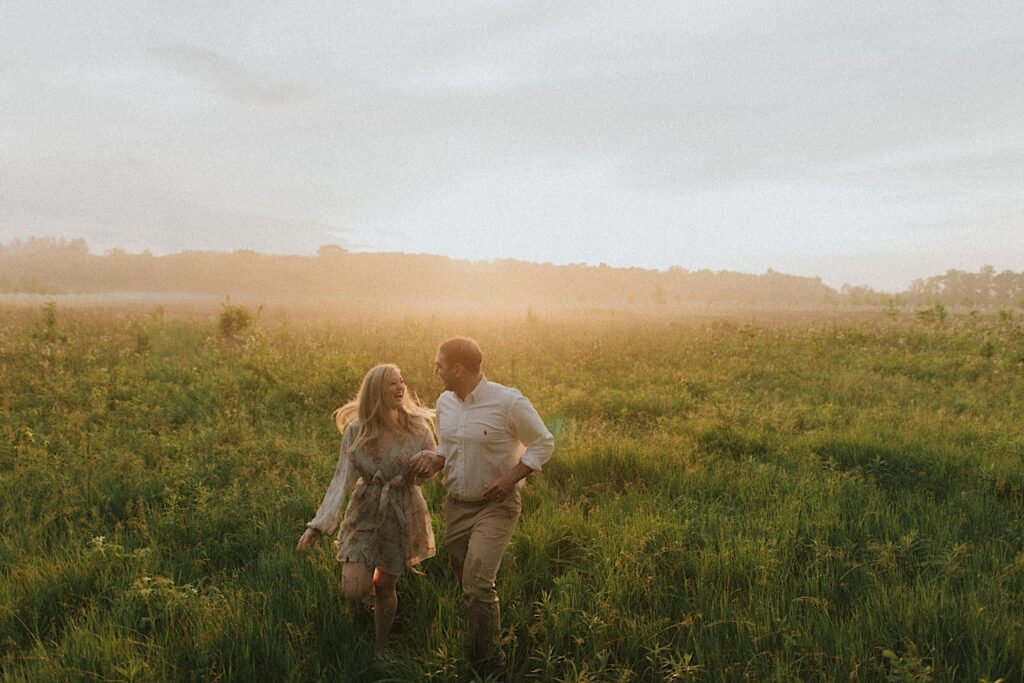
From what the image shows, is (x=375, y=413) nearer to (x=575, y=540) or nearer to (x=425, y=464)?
(x=425, y=464)

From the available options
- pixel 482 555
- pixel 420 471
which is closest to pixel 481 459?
pixel 420 471

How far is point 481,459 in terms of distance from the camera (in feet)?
11.7

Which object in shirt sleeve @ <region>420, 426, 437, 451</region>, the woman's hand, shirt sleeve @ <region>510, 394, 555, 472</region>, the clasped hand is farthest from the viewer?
shirt sleeve @ <region>420, 426, 437, 451</region>

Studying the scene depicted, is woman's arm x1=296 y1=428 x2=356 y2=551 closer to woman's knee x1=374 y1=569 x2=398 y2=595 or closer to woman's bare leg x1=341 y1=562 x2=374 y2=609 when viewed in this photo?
woman's bare leg x1=341 y1=562 x2=374 y2=609

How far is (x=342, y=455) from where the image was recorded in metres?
3.68

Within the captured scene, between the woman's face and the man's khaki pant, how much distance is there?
2.66 feet

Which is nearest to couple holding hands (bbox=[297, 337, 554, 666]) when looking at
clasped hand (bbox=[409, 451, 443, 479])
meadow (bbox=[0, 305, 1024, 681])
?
clasped hand (bbox=[409, 451, 443, 479])

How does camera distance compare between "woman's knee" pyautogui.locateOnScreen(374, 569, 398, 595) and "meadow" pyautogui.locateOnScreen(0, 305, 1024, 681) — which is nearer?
"meadow" pyautogui.locateOnScreen(0, 305, 1024, 681)

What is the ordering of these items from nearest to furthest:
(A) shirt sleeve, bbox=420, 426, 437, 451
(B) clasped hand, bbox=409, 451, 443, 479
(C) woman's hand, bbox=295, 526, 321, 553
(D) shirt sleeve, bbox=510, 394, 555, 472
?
(C) woman's hand, bbox=295, 526, 321, 553 → (B) clasped hand, bbox=409, 451, 443, 479 → (D) shirt sleeve, bbox=510, 394, 555, 472 → (A) shirt sleeve, bbox=420, 426, 437, 451

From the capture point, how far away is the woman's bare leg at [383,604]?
3.55 m

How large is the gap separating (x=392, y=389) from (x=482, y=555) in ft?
3.78

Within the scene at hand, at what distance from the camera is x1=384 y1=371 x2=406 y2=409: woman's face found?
140 inches

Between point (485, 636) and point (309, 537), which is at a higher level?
point (309, 537)

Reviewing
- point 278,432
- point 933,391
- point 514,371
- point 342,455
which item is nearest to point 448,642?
point 342,455
